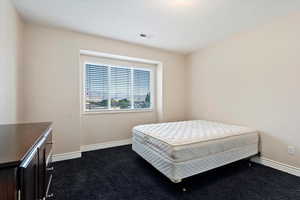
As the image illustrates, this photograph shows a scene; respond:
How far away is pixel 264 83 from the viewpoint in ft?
8.34

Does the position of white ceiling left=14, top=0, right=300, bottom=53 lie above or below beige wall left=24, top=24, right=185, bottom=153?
above

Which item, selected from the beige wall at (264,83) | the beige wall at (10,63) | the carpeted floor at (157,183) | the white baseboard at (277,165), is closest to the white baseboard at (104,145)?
the carpeted floor at (157,183)

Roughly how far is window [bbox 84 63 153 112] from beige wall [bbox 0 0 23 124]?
1.27m

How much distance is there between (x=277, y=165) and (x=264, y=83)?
4.67 feet

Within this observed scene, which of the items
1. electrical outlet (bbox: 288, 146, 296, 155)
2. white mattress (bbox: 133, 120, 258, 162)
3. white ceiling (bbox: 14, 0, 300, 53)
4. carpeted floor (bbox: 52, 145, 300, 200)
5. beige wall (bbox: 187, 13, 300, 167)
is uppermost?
white ceiling (bbox: 14, 0, 300, 53)

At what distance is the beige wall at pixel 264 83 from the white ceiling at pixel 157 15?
0.29m

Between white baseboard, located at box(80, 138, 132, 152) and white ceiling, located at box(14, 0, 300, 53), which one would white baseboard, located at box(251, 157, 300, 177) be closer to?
white ceiling, located at box(14, 0, 300, 53)

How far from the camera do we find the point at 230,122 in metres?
3.09

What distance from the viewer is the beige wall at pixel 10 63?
173 cm

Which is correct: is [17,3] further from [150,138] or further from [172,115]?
[172,115]

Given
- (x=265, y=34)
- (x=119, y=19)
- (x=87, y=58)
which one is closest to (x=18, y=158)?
(x=119, y=19)

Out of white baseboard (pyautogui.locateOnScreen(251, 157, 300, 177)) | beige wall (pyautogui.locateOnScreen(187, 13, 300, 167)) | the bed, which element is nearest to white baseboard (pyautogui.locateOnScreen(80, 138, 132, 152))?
the bed

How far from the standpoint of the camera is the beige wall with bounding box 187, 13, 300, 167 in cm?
223

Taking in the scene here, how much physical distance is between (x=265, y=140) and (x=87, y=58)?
4.05 metres
